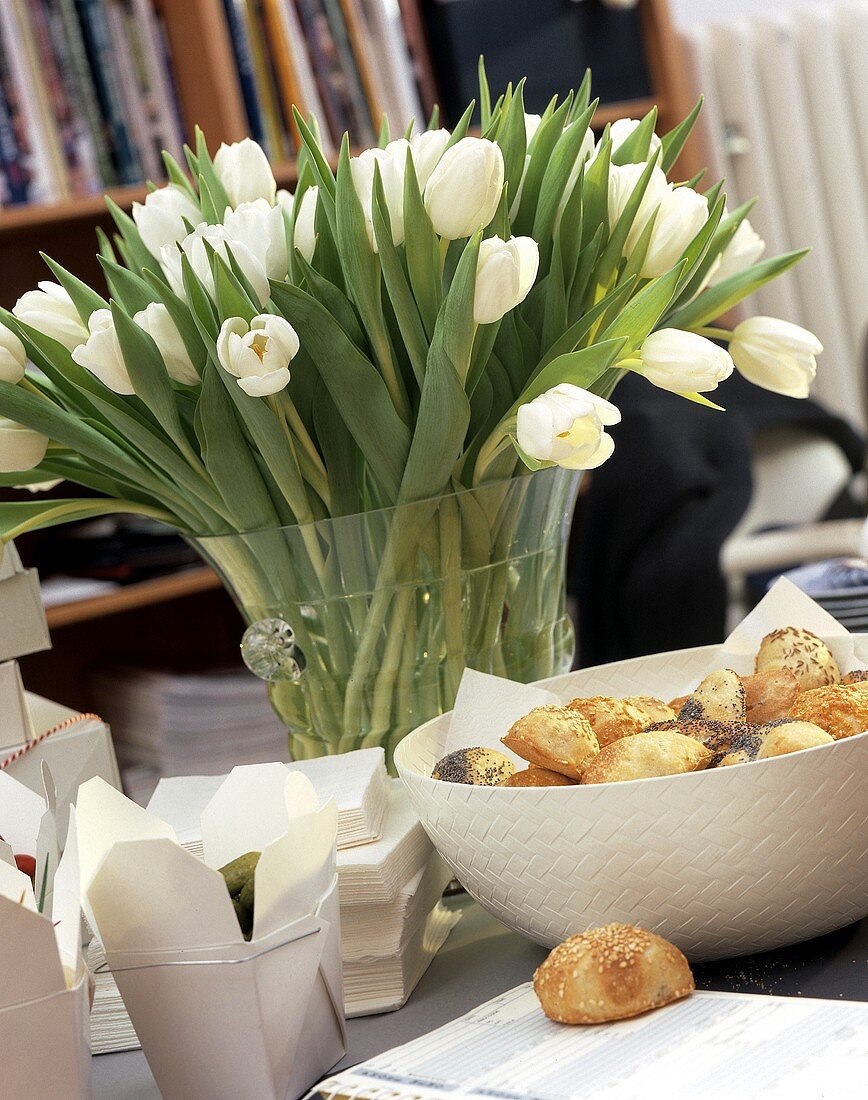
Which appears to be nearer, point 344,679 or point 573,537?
point 344,679

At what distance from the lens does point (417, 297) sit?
66cm

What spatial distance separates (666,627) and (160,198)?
4.68ft

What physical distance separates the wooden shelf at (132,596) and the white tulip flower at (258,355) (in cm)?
122

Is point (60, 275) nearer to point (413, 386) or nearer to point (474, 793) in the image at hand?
point (413, 386)

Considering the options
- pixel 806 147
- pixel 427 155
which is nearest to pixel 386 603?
pixel 427 155

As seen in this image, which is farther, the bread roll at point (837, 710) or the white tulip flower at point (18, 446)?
the white tulip flower at point (18, 446)

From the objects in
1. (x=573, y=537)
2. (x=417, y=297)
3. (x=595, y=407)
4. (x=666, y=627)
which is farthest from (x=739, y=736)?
(x=573, y=537)

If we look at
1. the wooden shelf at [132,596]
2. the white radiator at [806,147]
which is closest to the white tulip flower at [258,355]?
the wooden shelf at [132,596]

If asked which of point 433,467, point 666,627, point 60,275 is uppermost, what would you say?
point 60,275

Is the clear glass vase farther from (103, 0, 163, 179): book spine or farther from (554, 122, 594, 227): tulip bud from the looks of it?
(103, 0, 163, 179): book spine

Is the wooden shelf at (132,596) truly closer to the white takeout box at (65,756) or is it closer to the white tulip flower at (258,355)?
the white takeout box at (65,756)

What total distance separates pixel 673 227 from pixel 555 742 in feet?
0.94

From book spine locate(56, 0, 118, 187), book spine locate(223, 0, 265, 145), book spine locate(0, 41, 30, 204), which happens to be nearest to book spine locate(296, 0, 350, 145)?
book spine locate(223, 0, 265, 145)

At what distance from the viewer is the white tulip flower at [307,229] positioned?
0.67 meters
